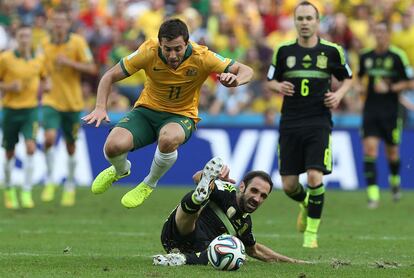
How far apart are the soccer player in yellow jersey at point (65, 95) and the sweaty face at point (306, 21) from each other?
6.36m

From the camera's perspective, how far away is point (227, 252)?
31.4 feet

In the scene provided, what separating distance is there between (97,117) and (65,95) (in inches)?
331

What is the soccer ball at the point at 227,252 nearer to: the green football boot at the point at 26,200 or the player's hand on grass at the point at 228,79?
the player's hand on grass at the point at 228,79

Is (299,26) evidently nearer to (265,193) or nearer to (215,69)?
(215,69)

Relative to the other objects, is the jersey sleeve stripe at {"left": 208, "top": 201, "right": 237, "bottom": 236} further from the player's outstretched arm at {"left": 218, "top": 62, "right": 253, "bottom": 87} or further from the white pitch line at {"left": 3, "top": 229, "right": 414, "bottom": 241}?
the white pitch line at {"left": 3, "top": 229, "right": 414, "bottom": 241}

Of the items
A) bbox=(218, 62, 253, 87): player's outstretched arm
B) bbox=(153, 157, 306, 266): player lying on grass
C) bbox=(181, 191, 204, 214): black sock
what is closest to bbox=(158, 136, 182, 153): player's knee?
bbox=(153, 157, 306, 266): player lying on grass

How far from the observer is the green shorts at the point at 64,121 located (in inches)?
731

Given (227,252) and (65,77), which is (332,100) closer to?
(227,252)

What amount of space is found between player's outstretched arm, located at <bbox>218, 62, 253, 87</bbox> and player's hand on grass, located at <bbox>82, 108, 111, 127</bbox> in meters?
1.23

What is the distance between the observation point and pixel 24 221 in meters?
15.5

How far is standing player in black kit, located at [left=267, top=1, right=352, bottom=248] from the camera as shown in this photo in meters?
12.7

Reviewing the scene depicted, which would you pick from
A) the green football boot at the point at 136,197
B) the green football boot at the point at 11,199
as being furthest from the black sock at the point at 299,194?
the green football boot at the point at 11,199

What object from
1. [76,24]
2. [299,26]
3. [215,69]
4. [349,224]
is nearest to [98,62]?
[76,24]

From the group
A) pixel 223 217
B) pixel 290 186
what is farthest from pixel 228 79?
pixel 290 186
